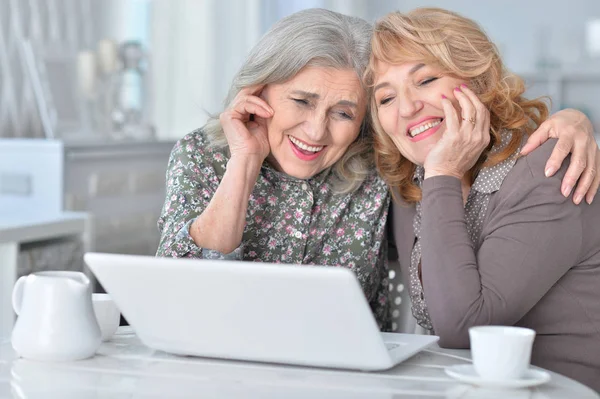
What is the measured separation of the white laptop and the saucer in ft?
0.27

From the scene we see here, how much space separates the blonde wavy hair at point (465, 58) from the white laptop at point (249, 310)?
0.57 metres

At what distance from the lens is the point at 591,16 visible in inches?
212

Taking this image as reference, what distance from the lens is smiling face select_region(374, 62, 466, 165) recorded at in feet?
5.43

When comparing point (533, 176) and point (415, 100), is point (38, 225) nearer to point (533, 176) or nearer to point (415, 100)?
point (415, 100)

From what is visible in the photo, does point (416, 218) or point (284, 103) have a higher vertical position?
point (284, 103)

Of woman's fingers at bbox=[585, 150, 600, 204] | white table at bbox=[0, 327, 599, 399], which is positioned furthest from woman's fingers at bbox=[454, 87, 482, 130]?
white table at bbox=[0, 327, 599, 399]

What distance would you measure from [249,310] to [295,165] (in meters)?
0.72

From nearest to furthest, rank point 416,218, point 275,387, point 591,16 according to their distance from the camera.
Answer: point 275,387
point 416,218
point 591,16

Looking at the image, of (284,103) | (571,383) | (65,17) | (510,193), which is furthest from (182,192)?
(65,17)

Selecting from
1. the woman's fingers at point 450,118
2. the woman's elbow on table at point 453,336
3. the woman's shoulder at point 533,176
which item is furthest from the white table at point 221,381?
the woman's fingers at point 450,118

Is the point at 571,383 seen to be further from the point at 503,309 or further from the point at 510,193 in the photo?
the point at 510,193

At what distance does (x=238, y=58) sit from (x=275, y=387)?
3.61 meters

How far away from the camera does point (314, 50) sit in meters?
1.79

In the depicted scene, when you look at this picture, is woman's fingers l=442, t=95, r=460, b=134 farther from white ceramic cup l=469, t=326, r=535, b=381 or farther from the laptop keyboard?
white ceramic cup l=469, t=326, r=535, b=381
